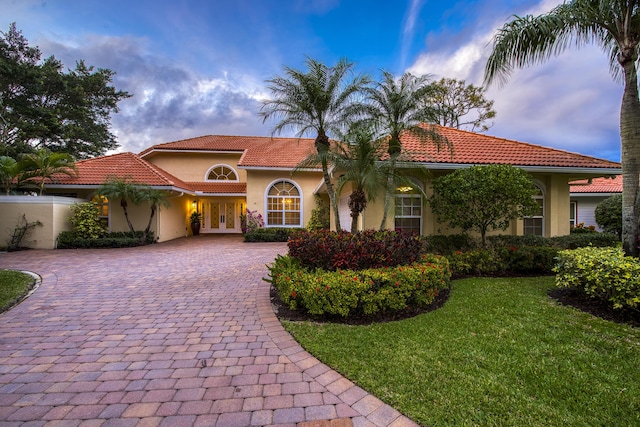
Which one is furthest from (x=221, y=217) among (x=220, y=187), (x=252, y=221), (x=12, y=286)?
(x=12, y=286)

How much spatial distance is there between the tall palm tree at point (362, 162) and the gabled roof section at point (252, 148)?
21.4ft

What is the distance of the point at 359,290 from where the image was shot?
160 inches

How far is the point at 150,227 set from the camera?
45.2ft

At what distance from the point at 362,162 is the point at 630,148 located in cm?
518

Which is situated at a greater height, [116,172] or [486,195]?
[116,172]

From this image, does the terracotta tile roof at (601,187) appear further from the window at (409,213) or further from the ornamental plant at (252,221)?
the ornamental plant at (252,221)

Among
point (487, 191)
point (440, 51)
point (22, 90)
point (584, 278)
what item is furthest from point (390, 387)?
point (22, 90)

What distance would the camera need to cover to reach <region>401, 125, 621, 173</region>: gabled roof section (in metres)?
8.81

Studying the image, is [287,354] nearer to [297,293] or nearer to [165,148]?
[297,293]

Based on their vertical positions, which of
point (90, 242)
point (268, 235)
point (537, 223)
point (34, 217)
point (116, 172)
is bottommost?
point (90, 242)

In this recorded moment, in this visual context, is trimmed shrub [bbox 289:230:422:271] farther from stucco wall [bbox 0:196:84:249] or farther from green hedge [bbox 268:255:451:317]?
stucco wall [bbox 0:196:84:249]

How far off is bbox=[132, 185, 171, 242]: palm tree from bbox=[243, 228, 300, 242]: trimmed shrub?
4430 millimetres

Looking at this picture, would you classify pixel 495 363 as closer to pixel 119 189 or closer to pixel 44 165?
pixel 119 189

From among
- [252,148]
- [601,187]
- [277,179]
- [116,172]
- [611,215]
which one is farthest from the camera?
[252,148]
